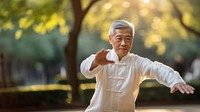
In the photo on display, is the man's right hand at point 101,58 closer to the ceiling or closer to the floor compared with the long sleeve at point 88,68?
closer to the ceiling

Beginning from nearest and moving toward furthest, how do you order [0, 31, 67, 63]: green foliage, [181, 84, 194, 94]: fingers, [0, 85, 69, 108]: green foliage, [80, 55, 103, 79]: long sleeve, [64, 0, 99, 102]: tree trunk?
[181, 84, 194, 94]: fingers < [80, 55, 103, 79]: long sleeve < [64, 0, 99, 102]: tree trunk < [0, 85, 69, 108]: green foliage < [0, 31, 67, 63]: green foliage

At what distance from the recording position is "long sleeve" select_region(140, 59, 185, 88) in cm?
300

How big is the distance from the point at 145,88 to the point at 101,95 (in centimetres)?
1145

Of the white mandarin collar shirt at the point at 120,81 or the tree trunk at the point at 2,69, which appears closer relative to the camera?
the white mandarin collar shirt at the point at 120,81

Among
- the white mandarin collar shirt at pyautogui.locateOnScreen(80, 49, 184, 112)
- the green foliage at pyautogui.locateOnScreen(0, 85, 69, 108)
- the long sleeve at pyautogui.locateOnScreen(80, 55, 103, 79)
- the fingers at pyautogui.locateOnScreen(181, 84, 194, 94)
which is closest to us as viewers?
the fingers at pyautogui.locateOnScreen(181, 84, 194, 94)

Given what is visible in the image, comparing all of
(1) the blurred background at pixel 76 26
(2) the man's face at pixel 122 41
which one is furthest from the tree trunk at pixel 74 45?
(2) the man's face at pixel 122 41

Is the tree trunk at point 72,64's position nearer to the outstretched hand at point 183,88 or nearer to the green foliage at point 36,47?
the outstretched hand at point 183,88

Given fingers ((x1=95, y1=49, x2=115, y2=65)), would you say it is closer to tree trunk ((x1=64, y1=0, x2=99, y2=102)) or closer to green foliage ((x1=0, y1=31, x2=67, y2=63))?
tree trunk ((x1=64, y1=0, x2=99, y2=102))

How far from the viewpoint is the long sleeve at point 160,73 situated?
3002mm

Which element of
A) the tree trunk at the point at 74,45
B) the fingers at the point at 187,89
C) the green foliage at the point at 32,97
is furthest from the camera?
the green foliage at the point at 32,97

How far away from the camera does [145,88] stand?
14727 millimetres

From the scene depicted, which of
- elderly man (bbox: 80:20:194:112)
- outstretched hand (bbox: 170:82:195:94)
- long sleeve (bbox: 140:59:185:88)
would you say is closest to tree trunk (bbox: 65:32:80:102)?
elderly man (bbox: 80:20:194:112)

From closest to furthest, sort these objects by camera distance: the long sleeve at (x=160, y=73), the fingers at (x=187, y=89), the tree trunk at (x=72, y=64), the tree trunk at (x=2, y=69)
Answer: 1. the fingers at (x=187, y=89)
2. the long sleeve at (x=160, y=73)
3. the tree trunk at (x=72, y=64)
4. the tree trunk at (x=2, y=69)

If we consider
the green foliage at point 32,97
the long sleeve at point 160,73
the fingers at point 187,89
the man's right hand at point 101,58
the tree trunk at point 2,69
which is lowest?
the green foliage at point 32,97
